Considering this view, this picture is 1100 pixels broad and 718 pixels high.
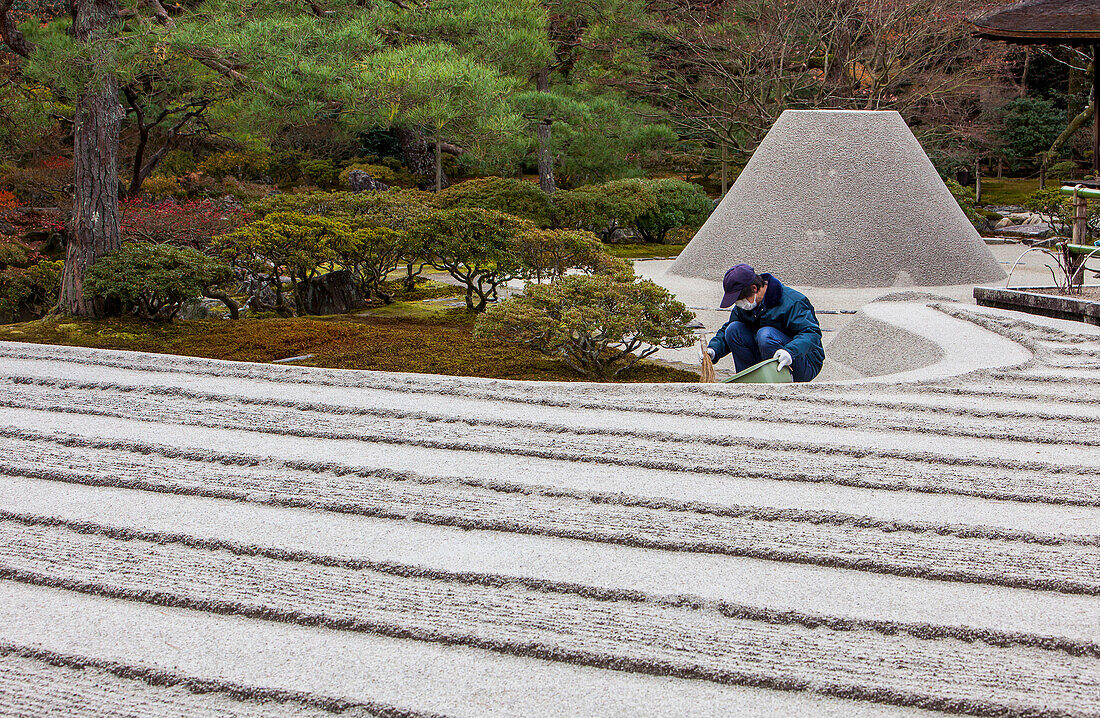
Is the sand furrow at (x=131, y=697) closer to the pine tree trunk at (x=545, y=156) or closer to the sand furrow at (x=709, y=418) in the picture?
the sand furrow at (x=709, y=418)

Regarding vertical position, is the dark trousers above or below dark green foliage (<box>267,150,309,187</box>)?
below

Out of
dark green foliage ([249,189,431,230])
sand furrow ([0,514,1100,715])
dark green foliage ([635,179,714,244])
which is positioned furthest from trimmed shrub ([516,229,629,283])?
dark green foliage ([635,179,714,244])

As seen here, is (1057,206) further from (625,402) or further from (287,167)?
(287,167)

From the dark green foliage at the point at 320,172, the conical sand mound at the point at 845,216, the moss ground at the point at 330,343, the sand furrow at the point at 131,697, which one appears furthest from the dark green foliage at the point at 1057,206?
the dark green foliage at the point at 320,172

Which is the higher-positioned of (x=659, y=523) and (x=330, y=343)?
(x=330, y=343)

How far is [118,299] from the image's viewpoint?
22.4 ft

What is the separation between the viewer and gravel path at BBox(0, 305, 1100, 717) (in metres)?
1.90

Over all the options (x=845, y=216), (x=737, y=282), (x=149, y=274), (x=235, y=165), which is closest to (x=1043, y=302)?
(x=737, y=282)

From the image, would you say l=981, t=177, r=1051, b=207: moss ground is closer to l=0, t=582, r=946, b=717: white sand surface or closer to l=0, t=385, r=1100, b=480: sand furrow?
l=0, t=385, r=1100, b=480: sand furrow

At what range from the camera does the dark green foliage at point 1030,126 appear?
21531mm

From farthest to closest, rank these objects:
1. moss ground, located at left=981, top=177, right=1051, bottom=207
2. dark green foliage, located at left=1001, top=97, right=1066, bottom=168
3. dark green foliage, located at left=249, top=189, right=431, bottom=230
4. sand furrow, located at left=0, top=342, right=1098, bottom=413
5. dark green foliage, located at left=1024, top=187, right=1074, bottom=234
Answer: dark green foliage, located at left=1001, top=97, right=1066, bottom=168 → moss ground, located at left=981, top=177, right=1051, bottom=207 → dark green foliage, located at left=1024, top=187, right=1074, bottom=234 → dark green foliage, located at left=249, top=189, right=431, bottom=230 → sand furrow, located at left=0, top=342, right=1098, bottom=413

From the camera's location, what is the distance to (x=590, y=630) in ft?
6.88

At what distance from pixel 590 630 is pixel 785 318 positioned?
3322 mm

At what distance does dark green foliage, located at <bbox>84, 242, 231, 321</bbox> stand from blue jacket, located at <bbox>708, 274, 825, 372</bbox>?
381cm
